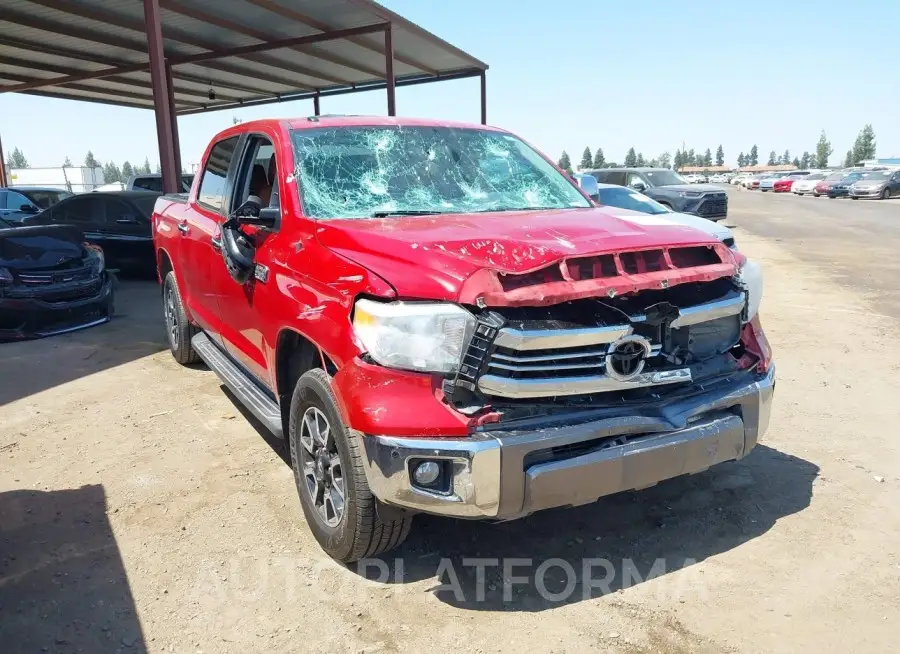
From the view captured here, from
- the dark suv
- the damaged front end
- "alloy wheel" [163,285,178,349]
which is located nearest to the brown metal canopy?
the dark suv

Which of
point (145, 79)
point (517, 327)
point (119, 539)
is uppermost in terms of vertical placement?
point (145, 79)

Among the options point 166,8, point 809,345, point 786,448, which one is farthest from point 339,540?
point 166,8

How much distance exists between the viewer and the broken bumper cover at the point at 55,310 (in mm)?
7426

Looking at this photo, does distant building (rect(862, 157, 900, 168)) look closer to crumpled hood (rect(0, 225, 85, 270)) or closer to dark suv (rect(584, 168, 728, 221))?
dark suv (rect(584, 168, 728, 221))

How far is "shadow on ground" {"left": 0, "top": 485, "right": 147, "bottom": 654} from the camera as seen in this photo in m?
2.62

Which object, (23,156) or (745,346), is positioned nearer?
(745,346)

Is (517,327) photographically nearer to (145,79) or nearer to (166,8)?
(166,8)

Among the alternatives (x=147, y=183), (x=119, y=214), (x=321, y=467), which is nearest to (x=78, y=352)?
(x=119, y=214)

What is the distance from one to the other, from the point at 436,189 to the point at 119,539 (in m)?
2.35

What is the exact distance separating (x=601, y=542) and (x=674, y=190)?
17188 mm

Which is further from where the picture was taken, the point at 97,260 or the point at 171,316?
the point at 97,260

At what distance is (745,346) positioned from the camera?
10.7 ft

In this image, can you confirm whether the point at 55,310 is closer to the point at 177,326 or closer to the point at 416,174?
the point at 177,326

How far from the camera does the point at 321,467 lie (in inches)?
122
